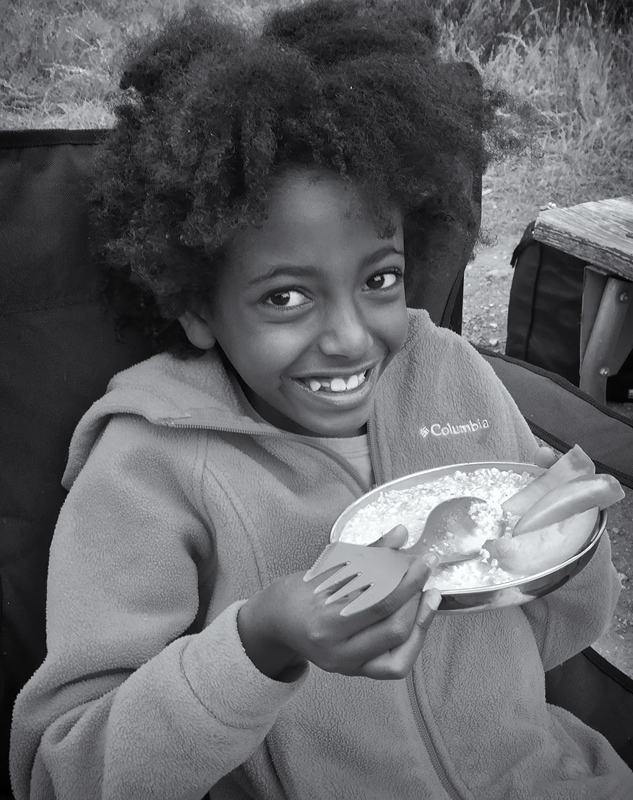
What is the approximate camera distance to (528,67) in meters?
4.93

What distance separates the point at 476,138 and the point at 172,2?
3227 millimetres

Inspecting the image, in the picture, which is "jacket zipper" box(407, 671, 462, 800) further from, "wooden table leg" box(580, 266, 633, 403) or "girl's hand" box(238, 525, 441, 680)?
"wooden table leg" box(580, 266, 633, 403)

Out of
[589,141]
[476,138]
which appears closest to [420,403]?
[476,138]

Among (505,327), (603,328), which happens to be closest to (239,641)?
(603,328)

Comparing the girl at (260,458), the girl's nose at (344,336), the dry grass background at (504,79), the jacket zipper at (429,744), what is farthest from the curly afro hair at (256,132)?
the dry grass background at (504,79)

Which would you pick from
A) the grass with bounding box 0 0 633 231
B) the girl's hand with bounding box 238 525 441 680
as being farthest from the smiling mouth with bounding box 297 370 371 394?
the grass with bounding box 0 0 633 231

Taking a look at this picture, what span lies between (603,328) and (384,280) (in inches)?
66.8

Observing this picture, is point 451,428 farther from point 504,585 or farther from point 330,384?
point 504,585

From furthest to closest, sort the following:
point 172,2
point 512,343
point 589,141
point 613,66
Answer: point 613,66
point 589,141
point 172,2
point 512,343

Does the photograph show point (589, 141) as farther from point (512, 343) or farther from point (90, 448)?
point (90, 448)

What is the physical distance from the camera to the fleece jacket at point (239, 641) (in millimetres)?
1017

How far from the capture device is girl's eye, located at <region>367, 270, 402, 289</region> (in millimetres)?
1207

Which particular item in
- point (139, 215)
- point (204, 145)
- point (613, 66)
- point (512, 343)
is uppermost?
point (204, 145)

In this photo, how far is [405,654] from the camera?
881 millimetres
